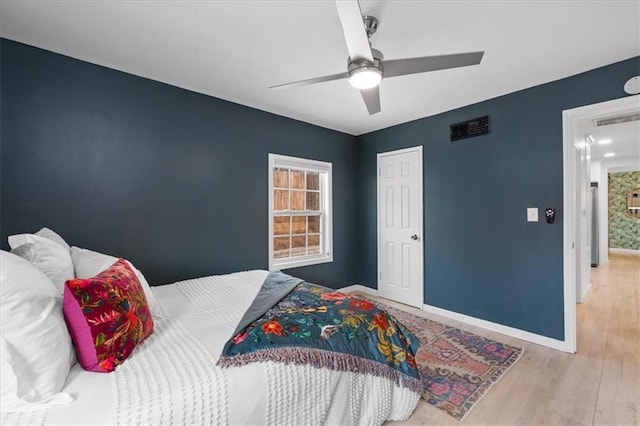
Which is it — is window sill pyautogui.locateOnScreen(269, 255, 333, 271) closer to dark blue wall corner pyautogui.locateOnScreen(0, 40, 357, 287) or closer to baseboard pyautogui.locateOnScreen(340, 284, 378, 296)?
dark blue wall corner pyautogui.locateOnScreen(0, 40, 357, 287)

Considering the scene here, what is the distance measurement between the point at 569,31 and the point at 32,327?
3.32m

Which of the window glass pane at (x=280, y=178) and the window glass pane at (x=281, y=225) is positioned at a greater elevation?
the window glass pane at (x=280, y=178)

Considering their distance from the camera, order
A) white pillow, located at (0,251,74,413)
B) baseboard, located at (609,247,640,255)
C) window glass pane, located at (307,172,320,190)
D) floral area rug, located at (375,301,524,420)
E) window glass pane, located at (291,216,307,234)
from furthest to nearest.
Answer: baseboard, located at (609,247,640,255) < window glass pane, located at (307,172,320,190) < window glass pane, located at (291,216,307,234) < floral area rug, located at (375,301,524,420) < white pillow, located at (0,251,74,413)

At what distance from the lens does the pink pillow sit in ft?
3.75

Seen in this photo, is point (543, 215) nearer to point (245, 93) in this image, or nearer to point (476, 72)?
point (476, 72)

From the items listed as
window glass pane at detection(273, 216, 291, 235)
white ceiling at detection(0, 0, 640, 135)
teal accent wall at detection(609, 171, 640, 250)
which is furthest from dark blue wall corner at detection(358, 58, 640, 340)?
teal accent wall at detection(609, 171, 640, 250)

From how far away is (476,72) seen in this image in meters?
2.56

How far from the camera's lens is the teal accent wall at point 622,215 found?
7.70 meters

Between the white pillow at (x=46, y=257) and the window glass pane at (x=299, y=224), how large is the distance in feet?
8.66

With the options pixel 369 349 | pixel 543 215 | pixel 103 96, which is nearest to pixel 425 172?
pixel 543 215

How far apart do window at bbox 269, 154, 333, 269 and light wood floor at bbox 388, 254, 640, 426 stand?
1983 mm

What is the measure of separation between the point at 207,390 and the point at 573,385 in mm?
2590

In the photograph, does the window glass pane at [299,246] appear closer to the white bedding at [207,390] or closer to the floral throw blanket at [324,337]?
the floral throw blanket at [324,337]

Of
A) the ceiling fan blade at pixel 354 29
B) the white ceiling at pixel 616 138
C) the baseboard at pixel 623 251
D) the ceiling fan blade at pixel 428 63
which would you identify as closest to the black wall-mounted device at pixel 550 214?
the white ceiling at pixel 616 138
